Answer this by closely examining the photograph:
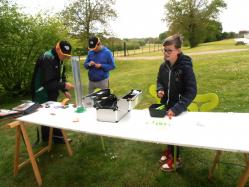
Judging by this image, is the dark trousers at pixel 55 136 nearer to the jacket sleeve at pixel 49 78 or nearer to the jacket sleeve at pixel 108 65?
the jacket sleeve at pixel 49 78

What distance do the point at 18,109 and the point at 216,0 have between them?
31.1m

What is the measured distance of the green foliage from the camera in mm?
6887

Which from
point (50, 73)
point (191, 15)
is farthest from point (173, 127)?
point (191, 15)

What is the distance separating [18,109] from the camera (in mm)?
2857

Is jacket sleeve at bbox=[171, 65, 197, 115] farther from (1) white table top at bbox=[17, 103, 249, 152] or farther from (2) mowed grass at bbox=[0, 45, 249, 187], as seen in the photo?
(2) mowed grass at bbox=[0, 45, 249, 187]

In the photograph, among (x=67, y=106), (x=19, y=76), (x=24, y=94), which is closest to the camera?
(x=67, y=106)

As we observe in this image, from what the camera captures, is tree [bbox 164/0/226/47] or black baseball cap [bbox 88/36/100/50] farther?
tree [bbox 164/0/226/47]

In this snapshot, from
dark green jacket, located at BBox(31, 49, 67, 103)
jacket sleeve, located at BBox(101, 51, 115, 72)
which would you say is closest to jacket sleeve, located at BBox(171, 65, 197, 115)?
dark green jacket, located at BBox(31, 49, 67, 103)

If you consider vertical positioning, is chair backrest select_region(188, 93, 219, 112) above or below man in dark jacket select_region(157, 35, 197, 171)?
below

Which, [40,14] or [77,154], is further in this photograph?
[40,14]

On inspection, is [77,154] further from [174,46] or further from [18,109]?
[174,46]

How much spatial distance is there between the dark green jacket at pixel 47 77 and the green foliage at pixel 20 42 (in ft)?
14.2

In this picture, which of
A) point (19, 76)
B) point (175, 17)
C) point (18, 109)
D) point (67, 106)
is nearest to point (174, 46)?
point (67, 106)

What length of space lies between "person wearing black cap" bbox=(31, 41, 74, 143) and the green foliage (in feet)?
14.2
